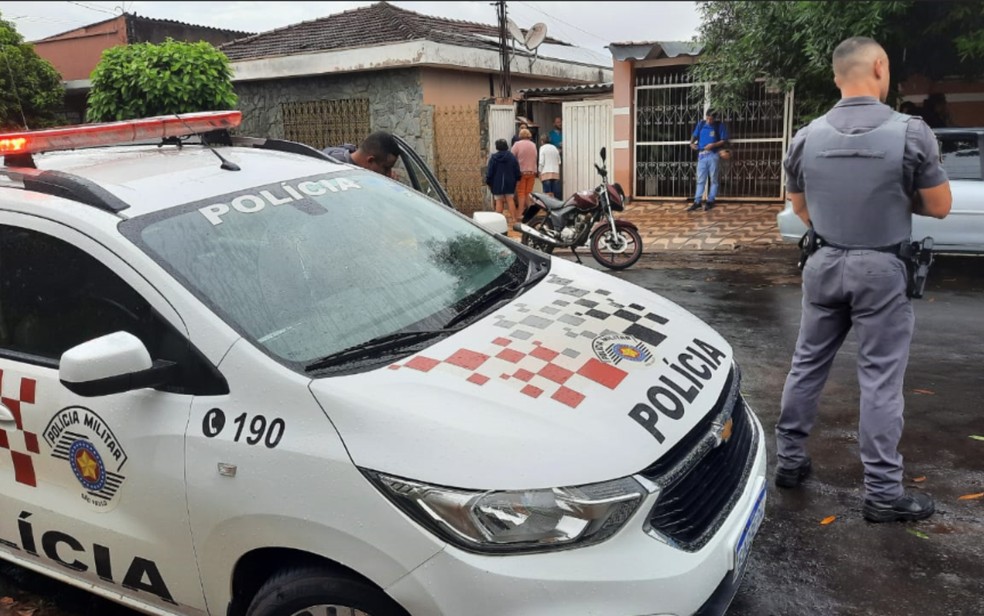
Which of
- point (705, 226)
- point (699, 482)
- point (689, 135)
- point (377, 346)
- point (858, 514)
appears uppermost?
point (689, 135)

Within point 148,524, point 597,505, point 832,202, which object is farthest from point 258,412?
point 832,202

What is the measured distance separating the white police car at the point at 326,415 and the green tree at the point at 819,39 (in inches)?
261

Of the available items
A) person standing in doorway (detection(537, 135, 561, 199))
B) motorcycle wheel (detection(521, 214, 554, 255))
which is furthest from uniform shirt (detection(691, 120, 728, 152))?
motorcycle wheel (detection(521, 214, 554, 255))

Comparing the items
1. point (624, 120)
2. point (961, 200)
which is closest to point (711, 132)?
point (624, 120)

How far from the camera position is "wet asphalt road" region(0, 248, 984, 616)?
2.72m

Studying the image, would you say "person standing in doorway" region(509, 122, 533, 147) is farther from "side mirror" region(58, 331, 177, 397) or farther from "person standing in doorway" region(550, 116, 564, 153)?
"side mirror" region(58, 331, 177, 397)

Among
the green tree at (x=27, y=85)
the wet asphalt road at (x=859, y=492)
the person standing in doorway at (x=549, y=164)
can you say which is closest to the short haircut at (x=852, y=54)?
the wet asphalt road at (x=859, y=492)

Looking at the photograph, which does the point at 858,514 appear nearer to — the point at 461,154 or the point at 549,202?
the point at 549,202

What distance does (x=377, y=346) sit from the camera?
2240 millimetres

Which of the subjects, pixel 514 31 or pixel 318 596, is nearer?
pixel 318 596

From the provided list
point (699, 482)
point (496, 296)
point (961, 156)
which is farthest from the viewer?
point (961, 156)

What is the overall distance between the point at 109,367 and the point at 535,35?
1356 cm

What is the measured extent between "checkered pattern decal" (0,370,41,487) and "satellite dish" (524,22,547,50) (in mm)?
13173

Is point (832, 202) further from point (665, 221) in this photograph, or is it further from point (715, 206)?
point (715, 206)
